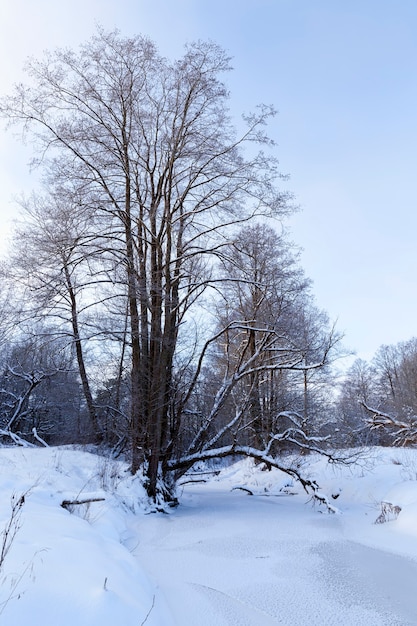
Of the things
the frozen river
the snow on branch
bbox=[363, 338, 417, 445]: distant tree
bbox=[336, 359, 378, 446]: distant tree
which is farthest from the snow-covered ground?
bbox=[336, 359, 378, 446]: distant tree

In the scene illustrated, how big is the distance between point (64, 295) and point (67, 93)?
14.7 feet

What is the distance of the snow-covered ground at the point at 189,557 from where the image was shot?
2.47m

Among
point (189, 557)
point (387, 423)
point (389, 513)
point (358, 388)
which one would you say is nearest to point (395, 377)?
point (358, 388)

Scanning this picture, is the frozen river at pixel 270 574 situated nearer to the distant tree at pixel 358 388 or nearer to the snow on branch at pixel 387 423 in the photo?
the snow on branch at pixel 387 423

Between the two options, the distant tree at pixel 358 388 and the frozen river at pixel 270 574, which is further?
the distant tree at pixel 358 388

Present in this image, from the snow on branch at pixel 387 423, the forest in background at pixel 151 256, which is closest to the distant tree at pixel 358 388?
the snow on branch at pixel 387 423

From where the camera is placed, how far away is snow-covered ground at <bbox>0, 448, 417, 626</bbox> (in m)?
2.47

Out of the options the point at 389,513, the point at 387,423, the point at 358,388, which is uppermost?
the point at 358,388

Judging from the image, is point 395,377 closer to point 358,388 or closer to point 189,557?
point 358,388

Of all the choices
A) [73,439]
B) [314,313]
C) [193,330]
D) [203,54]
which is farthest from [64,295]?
[314,313]

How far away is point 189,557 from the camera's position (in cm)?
526

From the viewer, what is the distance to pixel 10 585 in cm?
220

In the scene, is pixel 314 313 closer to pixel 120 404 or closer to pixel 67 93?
pixel 120 404

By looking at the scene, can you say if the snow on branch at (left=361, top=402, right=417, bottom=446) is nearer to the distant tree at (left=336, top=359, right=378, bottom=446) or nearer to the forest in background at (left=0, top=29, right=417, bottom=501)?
the forest in background at (left=0, top=29, right=417, bottom=501)
